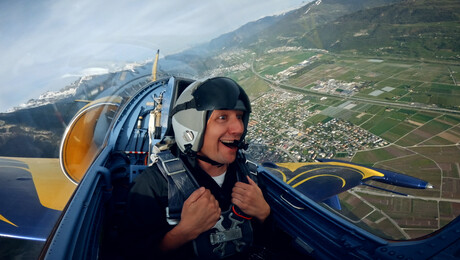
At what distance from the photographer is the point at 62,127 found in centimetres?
297

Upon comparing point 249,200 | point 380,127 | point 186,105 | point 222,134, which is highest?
point 186,105

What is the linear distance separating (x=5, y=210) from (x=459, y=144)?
10581mm

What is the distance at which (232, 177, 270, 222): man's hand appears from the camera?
1137 mm

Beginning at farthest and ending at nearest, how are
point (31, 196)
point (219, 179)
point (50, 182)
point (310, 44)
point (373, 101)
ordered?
1. point (310, 44)
2. point (373, 101)
3. point (50, 182)
4. point (31, 196)
5. point (219, 179)

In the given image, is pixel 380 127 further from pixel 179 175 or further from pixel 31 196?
pixel 31 196

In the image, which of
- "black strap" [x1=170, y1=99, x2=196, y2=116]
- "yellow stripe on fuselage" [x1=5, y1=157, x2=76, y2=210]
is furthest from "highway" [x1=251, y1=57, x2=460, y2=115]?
"yellow stripe on fuselage" [x1=5, y1=157, x2=76, y2=210]

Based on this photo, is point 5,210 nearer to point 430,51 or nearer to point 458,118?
point 458,118

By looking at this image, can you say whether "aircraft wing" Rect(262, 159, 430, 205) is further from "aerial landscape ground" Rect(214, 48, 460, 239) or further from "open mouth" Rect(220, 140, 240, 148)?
"open mouth" Rect(220, 140, 240, 148)

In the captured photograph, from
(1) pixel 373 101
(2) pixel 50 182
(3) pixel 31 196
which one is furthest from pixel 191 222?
(1) pixel 373 101

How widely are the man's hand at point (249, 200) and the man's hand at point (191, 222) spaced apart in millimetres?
195

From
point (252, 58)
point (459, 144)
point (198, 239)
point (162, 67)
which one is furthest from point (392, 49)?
point (198, 239)

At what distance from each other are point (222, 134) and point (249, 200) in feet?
1.38

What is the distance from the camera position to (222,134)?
3.93ft

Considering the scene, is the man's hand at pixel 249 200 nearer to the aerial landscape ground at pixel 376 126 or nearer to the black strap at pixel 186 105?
the black strap at pixel 186 105
